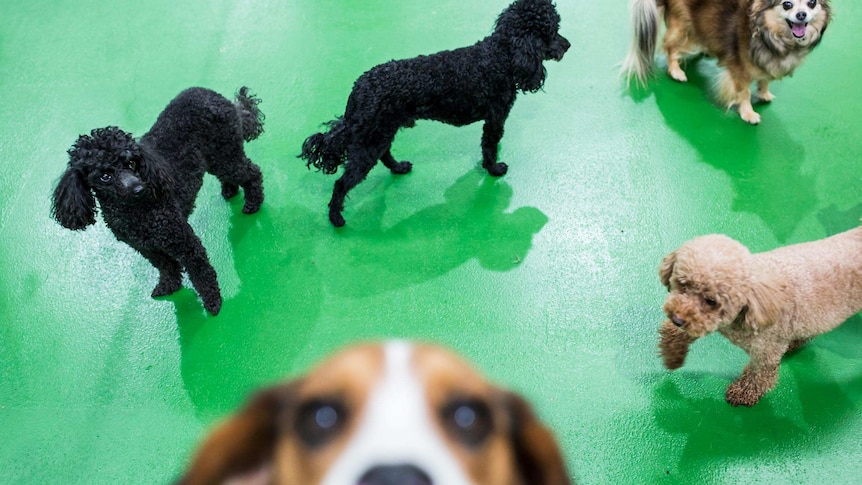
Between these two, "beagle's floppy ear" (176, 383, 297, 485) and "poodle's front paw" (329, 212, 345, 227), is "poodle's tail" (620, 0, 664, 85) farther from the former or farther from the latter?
"beagle's floppy ear" (176, 383, 297, 485)

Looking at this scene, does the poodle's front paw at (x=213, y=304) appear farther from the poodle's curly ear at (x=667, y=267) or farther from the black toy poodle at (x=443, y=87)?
the poodle's curly ear at (x=667, y=267)

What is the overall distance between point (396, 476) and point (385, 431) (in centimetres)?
5

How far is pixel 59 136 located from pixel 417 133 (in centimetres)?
209

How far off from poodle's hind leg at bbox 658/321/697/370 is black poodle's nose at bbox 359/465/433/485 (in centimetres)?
182

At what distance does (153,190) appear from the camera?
6.77 ft

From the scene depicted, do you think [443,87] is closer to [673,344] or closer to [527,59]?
[527,59]

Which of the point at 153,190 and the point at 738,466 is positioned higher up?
the point at 153,190

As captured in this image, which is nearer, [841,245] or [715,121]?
[841,245]

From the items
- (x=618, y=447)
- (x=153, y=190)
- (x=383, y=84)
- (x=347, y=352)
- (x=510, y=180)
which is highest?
(x=347, y=352)

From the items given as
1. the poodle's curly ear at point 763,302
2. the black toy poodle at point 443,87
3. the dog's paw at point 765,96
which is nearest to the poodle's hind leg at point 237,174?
the black toy poodle at point 443,87

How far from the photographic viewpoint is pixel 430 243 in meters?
2.72

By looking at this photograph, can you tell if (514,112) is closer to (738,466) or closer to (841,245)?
(841,245)

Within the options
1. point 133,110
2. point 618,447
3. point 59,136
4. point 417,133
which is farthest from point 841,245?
point 59,136

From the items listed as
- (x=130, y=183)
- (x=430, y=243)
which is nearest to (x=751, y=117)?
(x=430, y=243)
